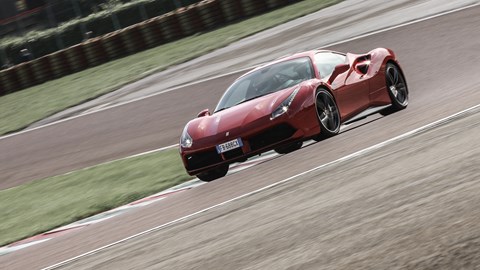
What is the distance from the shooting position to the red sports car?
34.2 ft

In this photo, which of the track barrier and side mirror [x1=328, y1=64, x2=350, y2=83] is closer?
side mirror [x1=328, y1=64, x2=350, y2=83]

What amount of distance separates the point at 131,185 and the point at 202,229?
5.73 meters

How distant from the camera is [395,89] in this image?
40.1 feet

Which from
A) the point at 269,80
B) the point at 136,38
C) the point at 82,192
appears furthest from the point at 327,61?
the point at 136,38

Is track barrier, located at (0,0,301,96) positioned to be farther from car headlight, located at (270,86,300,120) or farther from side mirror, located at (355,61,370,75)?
car headlight, located at (270,86,300,120)

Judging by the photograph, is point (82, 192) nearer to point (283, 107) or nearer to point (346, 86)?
point (283, 107)

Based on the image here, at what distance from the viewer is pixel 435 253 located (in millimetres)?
3680

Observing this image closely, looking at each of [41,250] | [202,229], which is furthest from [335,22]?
[202,229]

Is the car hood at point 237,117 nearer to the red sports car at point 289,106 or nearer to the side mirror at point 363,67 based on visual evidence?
the red sports car at point 289,106

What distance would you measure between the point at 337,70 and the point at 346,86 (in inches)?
9.1

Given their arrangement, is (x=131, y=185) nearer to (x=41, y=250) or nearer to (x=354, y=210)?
(x=41, y=250)

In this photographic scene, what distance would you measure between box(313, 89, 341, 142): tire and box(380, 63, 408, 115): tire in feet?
4.43

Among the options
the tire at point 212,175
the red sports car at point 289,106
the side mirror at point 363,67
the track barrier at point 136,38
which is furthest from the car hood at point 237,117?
the track barrier at point 136,38

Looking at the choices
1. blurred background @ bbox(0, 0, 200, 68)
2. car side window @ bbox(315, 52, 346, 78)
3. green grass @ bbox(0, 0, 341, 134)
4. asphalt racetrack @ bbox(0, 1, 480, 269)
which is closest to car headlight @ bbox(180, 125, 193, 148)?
asphalt racetrack @ bbox(0, 1, 480, 269)
